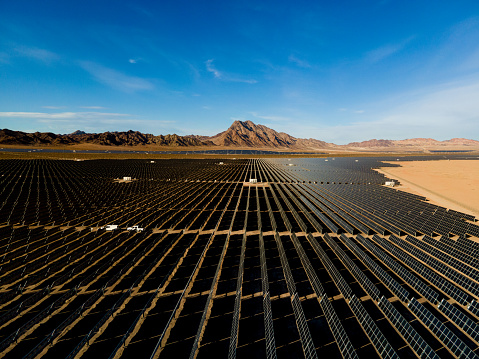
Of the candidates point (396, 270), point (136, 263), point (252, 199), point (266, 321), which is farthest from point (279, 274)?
point (252, 199)

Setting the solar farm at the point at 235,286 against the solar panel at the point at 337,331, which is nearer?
the solar panel at the point at 337,331

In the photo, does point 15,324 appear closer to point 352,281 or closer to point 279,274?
point 279,274

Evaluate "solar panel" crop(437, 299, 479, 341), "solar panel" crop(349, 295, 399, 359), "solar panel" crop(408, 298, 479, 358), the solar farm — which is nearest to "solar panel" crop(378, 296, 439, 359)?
the solar farm

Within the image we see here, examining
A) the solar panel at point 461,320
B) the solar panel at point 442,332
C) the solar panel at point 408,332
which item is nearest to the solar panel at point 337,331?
the solar panel at point 408,332

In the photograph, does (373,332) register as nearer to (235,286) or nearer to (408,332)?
(408,332)

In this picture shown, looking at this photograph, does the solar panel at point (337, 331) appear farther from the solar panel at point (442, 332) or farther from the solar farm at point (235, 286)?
the solar panel at point (442, 332)

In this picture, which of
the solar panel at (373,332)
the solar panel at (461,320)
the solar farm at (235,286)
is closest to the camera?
the solar panel at (373,332)

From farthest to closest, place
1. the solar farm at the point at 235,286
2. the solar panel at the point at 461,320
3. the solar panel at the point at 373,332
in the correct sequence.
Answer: the solar panel at the point at 461,320, the solar farm at the point at 235,286, the solar panel at the point at 373,332

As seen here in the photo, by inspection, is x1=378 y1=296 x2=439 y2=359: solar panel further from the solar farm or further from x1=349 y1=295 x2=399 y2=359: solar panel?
Answer: x1=349 y1=295 x2=399 y2=359: solar panel

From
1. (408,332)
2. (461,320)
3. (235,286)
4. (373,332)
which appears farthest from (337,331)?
(461,320)
